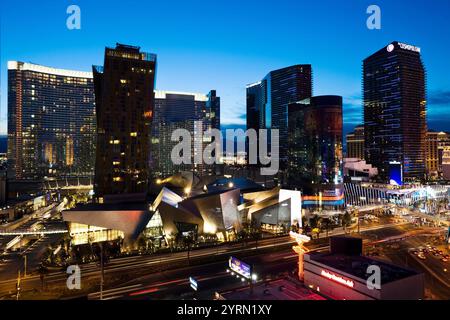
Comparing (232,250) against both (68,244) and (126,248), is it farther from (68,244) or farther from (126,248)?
(68,244)

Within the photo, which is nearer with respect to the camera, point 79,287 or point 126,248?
point 79,287

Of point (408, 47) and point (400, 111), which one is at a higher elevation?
point (408, 47)

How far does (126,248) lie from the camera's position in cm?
4259

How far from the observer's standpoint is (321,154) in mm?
101125

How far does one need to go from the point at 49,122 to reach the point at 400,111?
179611 mm

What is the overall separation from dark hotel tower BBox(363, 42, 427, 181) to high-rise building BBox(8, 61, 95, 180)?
157 m

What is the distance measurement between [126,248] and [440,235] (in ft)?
183

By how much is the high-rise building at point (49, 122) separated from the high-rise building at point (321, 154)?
11463cm

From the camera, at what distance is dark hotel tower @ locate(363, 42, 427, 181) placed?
15688 centimetres

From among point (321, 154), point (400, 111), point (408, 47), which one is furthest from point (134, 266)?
point (408, 47)

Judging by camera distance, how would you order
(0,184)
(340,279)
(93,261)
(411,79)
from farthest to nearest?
(411,79) → (0,184) → (93,261) → (340,279)

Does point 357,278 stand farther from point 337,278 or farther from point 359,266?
point 359,266

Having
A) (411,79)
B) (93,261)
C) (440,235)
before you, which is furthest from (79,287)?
(411,79)

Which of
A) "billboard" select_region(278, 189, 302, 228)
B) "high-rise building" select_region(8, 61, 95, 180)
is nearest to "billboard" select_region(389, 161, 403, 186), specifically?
"billboard" select_region(278, 189, 302, 228)
